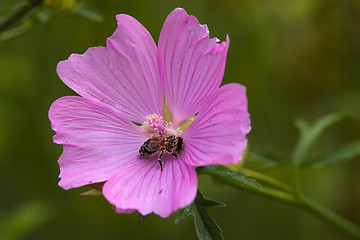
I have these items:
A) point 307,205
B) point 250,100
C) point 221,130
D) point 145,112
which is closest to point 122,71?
point 145,112

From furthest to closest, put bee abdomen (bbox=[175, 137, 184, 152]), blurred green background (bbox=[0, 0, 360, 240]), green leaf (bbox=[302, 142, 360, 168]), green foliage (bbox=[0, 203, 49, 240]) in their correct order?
blurred green background (bbox=[0, 0, 360, 240]), green foliage (bbox=[0, 203, 49, 240]), green leaf (bbox=[302, 142, 360, 168]), bee abdomen (bbox=[175, 137, 184, 152])

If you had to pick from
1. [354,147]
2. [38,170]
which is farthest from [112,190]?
[38,170]

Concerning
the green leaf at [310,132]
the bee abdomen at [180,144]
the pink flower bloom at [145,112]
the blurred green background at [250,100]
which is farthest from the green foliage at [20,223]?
the green leaf at [310,132]

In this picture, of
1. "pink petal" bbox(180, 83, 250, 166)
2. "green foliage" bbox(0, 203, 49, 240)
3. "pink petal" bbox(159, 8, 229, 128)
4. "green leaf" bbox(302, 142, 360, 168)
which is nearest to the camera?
"pink petal" bbox(180, 83, 250, 166)

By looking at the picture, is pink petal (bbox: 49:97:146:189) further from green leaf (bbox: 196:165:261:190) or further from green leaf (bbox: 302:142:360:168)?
green leaf (bbox: 302:142:360:168)

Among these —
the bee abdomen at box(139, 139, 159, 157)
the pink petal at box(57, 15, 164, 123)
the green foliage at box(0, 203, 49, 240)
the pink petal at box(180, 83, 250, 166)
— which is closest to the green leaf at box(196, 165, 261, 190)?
the pink petal at box(180, 83, 250, 166)

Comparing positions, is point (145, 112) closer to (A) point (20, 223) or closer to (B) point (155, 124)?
(B) point (155, 124)
